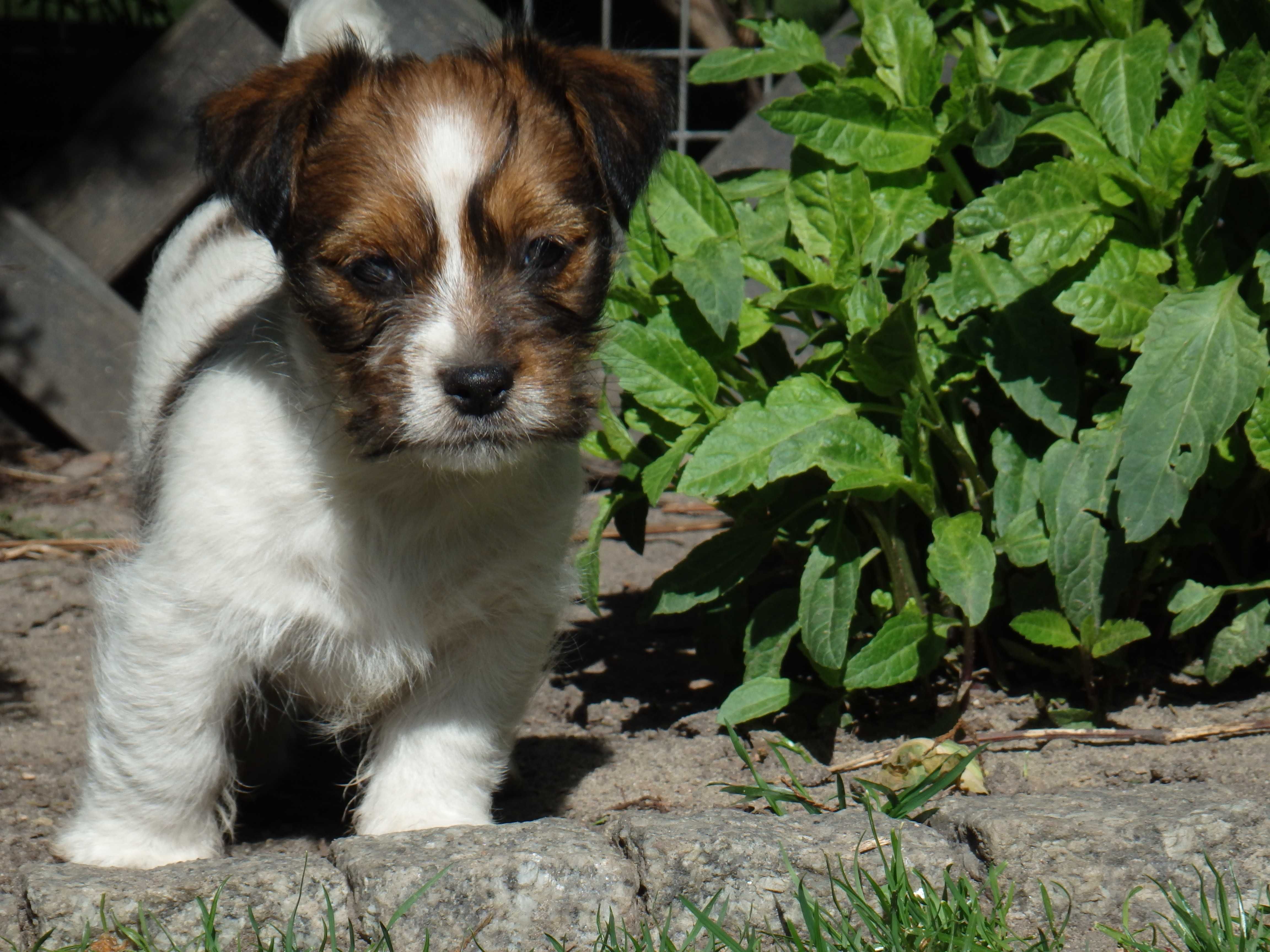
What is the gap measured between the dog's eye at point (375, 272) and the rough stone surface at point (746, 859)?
1.09m

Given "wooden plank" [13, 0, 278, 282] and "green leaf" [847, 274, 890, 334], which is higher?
"green leaf" [847, 274, 890, 334]

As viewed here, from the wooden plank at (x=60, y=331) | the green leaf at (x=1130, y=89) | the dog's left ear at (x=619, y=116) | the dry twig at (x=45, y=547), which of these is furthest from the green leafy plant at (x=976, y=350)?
the wooden plank at (x=60, y=331)

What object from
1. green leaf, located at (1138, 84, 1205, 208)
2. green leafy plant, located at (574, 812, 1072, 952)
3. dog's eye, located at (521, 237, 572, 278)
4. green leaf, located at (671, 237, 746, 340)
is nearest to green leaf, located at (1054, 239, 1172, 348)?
green leaf, located at (1138, 84, 1205, 208)

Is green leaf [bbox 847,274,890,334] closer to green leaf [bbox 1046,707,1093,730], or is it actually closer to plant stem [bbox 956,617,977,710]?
plant stem [bbox 956,617,977,710]

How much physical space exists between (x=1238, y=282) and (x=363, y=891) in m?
2.10

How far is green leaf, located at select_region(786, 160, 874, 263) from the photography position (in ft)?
10.4

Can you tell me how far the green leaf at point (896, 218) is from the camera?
3135 millimetres

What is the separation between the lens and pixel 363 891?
92.1 inches

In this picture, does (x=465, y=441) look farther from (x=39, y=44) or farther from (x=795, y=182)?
(x=39, y=44)

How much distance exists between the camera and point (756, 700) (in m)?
3.30

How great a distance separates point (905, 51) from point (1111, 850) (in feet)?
5.84

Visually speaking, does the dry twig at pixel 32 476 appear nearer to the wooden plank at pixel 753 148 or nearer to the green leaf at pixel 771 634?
the wooden plank at pixel 753 148

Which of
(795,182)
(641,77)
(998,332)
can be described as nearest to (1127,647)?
(998,332)

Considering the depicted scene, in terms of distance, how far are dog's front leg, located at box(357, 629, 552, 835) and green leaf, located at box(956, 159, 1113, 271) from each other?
1277 millimetres
